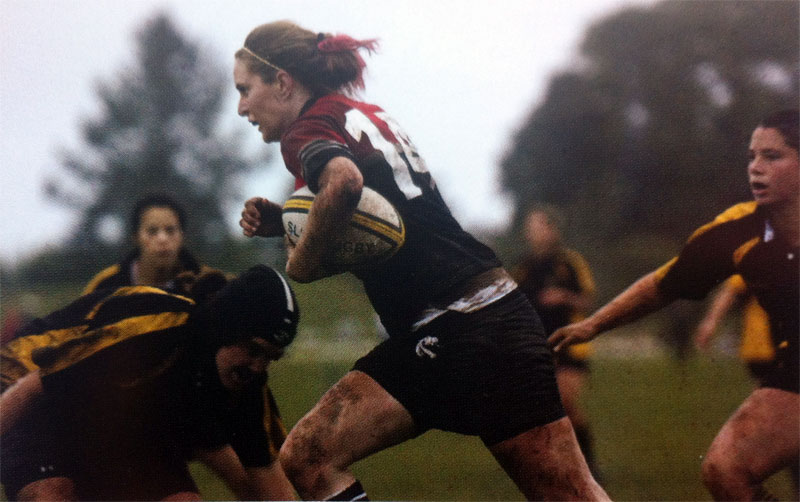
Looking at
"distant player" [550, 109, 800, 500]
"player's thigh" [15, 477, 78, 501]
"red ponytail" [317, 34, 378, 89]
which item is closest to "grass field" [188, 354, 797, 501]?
"distant player" [550, 109, 800, 500]

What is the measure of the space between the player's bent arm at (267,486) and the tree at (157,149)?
3.26ft

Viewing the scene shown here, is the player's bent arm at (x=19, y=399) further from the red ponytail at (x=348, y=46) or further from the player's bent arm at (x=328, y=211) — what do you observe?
the red ponytail at (x=348, y=46)

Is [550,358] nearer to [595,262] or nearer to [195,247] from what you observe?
[595,262]

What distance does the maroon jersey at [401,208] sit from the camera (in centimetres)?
280

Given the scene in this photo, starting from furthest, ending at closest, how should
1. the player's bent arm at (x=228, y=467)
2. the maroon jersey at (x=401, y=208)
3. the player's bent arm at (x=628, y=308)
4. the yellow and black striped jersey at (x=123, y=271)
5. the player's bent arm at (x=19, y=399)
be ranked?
1. the yellow and black striped jersey at (x=123, y=271)
2. the player's bent arm at (x=228, y=467)
3. the player's bent arm at (x=628, y=308)
4. the player's bent arm at (x=19, y=399)
5. the maroon jersey at (x=401, y=208)

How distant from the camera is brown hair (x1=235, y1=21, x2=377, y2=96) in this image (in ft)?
10.4

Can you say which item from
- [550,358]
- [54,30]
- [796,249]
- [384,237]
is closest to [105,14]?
[54,30]

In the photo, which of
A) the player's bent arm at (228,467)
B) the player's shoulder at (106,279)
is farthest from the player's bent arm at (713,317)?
the player's shoulder at (106,279)

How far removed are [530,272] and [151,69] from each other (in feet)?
6.41

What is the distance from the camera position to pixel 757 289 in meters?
3.32

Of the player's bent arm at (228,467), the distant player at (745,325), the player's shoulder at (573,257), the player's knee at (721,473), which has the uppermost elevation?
the player's shoulder at (573,257)

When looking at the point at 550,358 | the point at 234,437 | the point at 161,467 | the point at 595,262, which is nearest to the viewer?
the point at 550,358

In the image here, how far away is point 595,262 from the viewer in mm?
3676

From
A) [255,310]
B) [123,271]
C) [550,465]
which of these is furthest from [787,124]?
[123,271]
